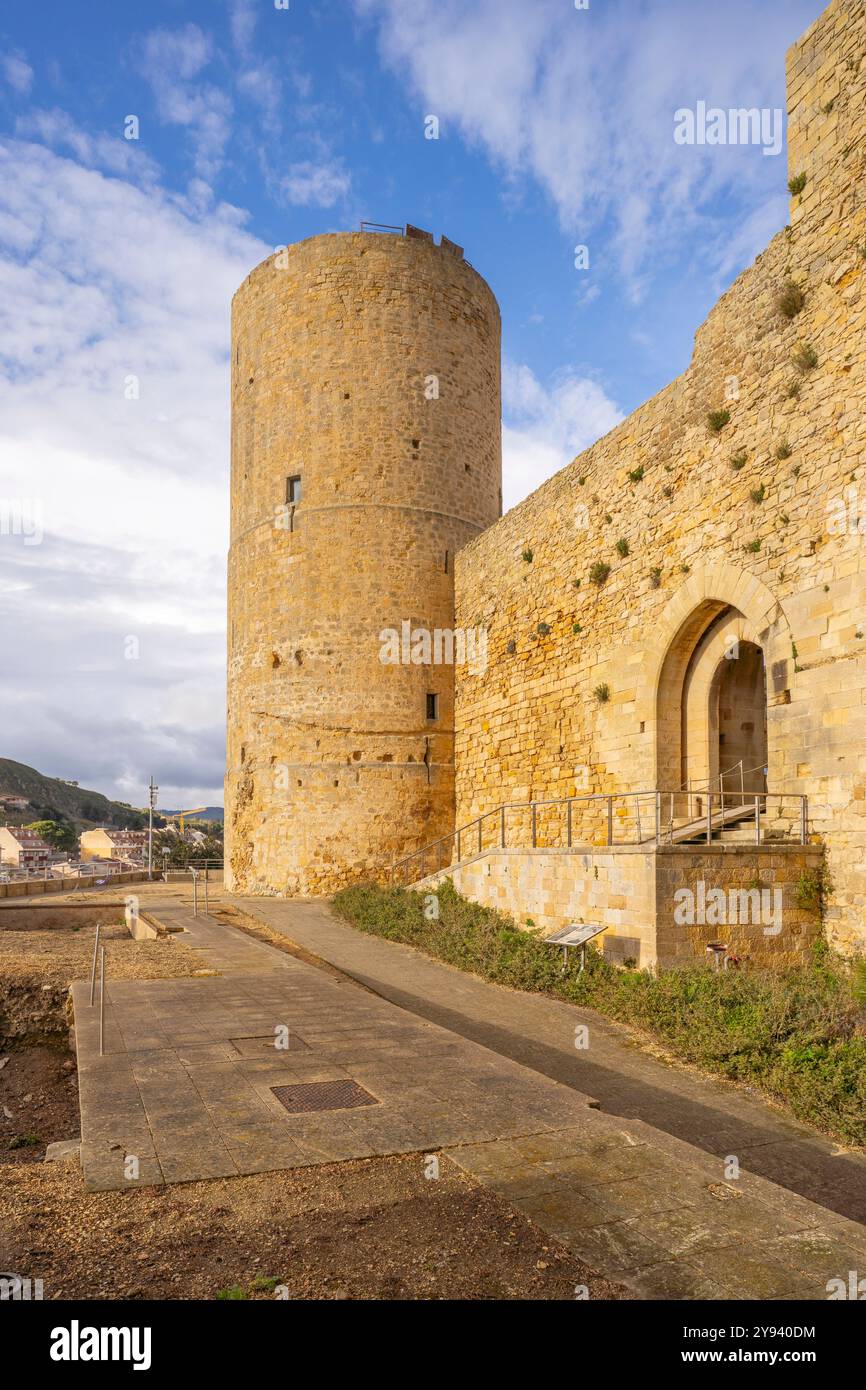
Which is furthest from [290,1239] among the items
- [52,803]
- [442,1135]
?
[52,803]

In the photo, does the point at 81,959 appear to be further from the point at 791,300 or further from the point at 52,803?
the point at 52,803

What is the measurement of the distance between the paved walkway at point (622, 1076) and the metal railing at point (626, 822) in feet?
7.50

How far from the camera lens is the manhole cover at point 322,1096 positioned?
5539 mm

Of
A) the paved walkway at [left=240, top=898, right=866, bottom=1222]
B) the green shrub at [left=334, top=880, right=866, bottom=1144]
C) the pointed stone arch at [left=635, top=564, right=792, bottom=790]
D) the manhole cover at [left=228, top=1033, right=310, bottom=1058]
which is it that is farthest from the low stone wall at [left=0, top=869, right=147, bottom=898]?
the manhole cover at [left=228, top=1033, right=310, bottom=1058]

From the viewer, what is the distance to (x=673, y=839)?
11188mm

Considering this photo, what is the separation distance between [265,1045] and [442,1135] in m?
2.45

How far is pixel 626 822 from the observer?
1453cm

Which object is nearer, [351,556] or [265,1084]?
[265,1084]

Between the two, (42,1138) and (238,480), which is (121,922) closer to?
(238,480)

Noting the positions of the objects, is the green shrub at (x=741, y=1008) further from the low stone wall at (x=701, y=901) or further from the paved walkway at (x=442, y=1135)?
the paved walkway at (x=442, y=1135)

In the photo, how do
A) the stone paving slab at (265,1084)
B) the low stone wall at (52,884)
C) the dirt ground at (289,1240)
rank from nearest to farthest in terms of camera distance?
1. the dirt ground at (289,1240)
2. the stone paving slab at (265,1084)
3. the low stone wall at (52,884)

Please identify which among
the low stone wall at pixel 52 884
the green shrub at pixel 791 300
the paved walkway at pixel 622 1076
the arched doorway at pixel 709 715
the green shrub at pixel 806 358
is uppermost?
the green shrub at pixel 791 300

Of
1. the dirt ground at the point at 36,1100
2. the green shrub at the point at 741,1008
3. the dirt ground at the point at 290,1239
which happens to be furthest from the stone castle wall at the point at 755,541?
the dirt ground at the point at 36,1100
